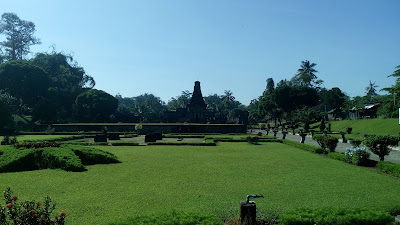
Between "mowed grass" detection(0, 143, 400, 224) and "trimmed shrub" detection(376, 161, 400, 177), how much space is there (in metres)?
0.36

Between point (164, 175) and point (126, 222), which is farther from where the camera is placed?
point (164, 175)

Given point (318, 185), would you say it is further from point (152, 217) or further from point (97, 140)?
point (97, 140)

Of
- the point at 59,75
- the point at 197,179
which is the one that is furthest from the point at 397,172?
the point at 59,75

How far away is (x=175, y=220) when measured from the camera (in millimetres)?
4918

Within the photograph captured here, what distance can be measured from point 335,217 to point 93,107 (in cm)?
5690

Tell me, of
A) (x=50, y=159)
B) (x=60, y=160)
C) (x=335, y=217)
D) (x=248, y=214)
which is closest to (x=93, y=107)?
(x=50, y=159)

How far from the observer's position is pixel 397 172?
34.7 feet

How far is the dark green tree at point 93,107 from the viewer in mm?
58438

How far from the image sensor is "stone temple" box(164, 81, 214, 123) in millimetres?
57000

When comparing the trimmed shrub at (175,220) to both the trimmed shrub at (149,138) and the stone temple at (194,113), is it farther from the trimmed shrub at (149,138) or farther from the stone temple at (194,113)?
the stone temple at (194,113)

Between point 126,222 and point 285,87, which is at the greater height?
point 285,87

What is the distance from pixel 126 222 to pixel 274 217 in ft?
9.32

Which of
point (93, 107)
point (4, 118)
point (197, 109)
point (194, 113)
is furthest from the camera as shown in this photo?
point (197, 109)

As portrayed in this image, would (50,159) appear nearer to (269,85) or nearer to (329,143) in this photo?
(329,143)
